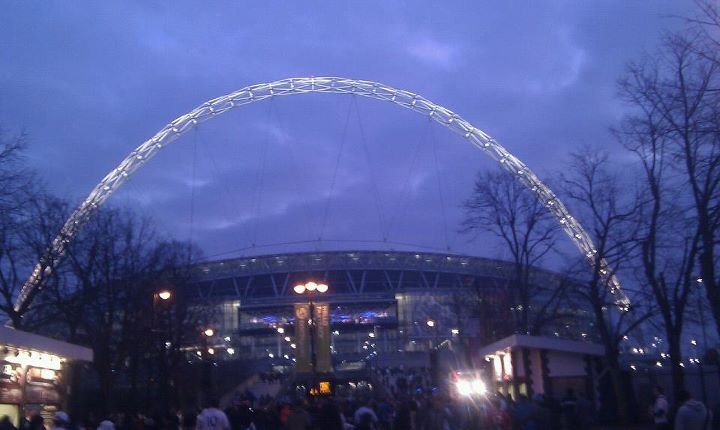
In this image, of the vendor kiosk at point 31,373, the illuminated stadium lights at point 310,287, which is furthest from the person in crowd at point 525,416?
the illuminated stadium lights at point 310,287

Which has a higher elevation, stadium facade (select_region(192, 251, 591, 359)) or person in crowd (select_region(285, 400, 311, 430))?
stadium facade (select_region(192, 251, 591, 359))

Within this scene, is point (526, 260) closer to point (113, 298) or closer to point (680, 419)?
point (113, 298)

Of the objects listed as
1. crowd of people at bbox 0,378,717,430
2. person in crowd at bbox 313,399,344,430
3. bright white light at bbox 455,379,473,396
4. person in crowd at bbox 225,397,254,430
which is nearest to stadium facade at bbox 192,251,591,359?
bright white light at bbox 455,379,473,396

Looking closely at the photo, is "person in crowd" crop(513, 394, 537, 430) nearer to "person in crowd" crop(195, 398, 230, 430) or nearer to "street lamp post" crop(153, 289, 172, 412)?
"person in crowd" crop(195, 398, 230, 430)

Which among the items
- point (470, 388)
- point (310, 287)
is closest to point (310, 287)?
point (310, 287)

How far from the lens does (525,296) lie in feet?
137

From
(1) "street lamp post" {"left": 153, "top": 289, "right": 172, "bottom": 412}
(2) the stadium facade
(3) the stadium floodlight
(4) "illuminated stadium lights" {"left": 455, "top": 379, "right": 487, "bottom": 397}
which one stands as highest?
(2) the stadium facade

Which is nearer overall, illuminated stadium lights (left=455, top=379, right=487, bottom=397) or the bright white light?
illuminated stadium lights (left=455, top=379, right=487, bottom=397)

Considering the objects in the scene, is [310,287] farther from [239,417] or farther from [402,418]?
[402,418]

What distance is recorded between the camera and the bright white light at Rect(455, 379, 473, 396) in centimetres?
2999

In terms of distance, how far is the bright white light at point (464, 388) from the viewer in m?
30.0

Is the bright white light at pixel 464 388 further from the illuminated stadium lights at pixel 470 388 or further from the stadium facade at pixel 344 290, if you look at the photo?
the stadium facade at pixel 344 290

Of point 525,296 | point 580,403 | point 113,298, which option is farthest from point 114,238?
point 580,403

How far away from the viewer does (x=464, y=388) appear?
30.9m
